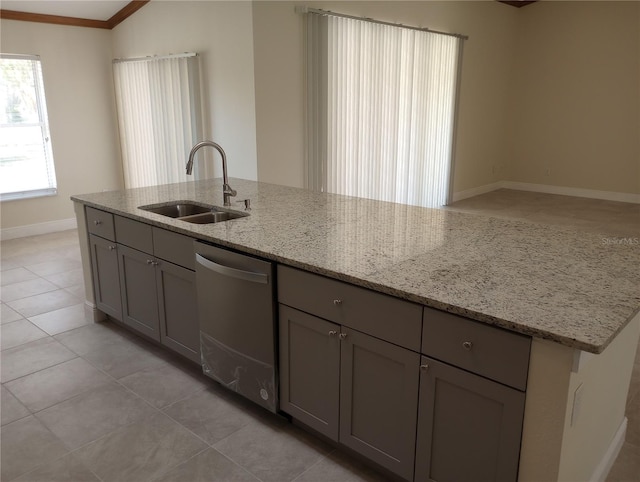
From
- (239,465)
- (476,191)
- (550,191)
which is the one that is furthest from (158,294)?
(550,191)

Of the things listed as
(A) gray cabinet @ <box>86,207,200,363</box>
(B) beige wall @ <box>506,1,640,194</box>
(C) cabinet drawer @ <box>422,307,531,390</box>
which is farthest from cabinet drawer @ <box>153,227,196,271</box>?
(B) beige wall @ <box>506,1,640,194</box>

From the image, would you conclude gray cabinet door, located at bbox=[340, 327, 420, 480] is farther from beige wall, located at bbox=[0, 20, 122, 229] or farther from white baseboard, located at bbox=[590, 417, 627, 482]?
beige wall, located at bbox=[0, 20, 122, 229]

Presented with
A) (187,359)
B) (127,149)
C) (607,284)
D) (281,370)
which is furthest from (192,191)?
(127,149)

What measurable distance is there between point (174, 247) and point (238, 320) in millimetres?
582

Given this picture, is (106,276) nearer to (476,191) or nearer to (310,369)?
(310,369)

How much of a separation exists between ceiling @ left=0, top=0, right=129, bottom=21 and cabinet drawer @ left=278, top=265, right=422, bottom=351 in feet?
15.5

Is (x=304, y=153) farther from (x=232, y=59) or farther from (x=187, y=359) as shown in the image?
(x=187, y=359)

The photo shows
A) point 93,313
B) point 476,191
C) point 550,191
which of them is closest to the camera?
point 93,313

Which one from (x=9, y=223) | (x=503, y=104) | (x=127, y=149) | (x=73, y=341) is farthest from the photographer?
(x=503, y=104)

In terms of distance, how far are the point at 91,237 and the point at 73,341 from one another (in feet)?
2.16

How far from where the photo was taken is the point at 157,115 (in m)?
5.61

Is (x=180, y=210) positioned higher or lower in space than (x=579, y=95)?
lower

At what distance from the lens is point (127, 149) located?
6.20 m

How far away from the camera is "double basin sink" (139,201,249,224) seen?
2.93m
